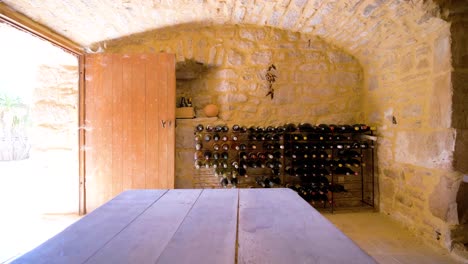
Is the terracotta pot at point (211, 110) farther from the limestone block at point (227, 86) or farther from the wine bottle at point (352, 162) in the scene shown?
the wine bottle at point (352, 162)

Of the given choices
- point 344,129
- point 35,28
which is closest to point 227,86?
point 344,129

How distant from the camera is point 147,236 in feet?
3.13

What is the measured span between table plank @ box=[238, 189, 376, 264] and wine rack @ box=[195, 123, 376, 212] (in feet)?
6.25

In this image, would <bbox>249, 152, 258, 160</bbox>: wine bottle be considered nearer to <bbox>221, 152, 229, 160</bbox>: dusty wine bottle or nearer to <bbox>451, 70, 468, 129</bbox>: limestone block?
<bbox>221, 152, 229, 160</bbox>: dusty wine bottle

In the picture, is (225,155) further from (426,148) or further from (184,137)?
(426,148)

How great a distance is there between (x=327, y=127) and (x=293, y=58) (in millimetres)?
1131

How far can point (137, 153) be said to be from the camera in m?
3.28

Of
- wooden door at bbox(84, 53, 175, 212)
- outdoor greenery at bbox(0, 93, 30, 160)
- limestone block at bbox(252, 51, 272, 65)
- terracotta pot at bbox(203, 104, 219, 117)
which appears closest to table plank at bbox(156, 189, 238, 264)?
wooden door at bbox(84, 53, 175, 212)

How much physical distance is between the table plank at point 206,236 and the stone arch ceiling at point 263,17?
93.4 inches

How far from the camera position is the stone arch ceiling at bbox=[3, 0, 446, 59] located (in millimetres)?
2473

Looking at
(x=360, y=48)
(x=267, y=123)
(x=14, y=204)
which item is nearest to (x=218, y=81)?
(x=267, y=123)

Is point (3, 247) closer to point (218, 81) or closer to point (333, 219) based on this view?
point (218, 81)

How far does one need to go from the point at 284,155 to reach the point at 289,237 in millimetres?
2367

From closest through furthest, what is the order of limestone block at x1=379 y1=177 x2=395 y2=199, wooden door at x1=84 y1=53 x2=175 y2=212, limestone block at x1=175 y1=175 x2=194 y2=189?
limestone block at x1=379 y1=177 x2=395 y2=199 → wooden door at x1=84 y1=53 x2=175 y2=212 → limestone block at x1=175 y1=175 x2=194 y2=189
